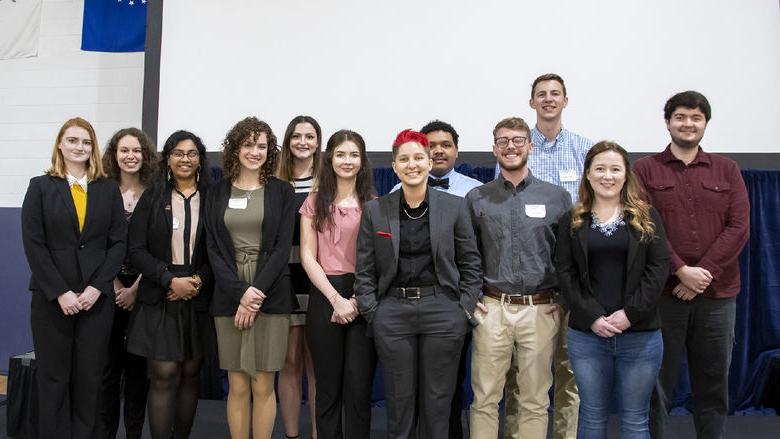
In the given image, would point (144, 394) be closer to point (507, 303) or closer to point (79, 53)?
point (507, 303)

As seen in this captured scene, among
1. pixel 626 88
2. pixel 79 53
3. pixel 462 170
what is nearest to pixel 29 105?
pixel 79 53

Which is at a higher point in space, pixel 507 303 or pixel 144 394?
pixel 507 303

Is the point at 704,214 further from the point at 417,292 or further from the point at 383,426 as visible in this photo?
the point at 383,426

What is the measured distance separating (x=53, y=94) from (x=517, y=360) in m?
4.71

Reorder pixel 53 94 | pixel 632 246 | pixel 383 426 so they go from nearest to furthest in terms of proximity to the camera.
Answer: pixel 632 246 → pixel 383 426 → pixel 53 94

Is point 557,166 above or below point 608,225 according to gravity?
above

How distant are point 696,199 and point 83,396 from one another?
2866mm

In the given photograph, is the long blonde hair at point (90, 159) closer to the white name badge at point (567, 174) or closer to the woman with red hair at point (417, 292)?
the woman with red hair at point (417, 292)

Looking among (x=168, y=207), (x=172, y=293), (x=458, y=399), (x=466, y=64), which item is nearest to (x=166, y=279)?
(x=172, y=293)

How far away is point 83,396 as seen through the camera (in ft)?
8.24

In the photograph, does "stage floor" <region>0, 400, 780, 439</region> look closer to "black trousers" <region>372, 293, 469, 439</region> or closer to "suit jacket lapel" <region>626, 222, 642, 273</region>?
"black trousers" <region>372, 293, 469, 439</region>

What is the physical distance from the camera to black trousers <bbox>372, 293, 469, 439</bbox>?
2186mm

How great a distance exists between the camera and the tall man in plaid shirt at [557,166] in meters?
2.68

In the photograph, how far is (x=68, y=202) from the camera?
2.53 meters
